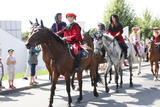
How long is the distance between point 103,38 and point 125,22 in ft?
101

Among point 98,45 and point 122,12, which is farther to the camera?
point 122,12

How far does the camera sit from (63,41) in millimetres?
9109

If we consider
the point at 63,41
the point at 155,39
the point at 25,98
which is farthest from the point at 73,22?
the point at 155,39

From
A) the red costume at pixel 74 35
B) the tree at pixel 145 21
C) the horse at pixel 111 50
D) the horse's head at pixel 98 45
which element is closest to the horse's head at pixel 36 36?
the red costume at pixel 74 35

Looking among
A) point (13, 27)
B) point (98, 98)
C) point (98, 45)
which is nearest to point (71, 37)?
point (98, 45)

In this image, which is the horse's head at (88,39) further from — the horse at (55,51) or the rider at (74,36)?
the horse at (55,51)

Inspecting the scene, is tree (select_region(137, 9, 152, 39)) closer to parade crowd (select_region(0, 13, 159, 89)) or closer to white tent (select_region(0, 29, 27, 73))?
white tent (select_region(0, 29, 27, 73))

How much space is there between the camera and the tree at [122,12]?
138 feet

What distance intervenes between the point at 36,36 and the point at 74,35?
1362mm

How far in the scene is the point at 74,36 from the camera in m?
9.41

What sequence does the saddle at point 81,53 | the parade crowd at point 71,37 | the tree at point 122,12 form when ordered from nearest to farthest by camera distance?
the saddle at point 81,53, the parade crowd at point 71,37, the tree at point 122,12

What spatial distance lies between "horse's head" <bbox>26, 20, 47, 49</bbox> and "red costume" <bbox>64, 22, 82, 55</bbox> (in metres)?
1.00

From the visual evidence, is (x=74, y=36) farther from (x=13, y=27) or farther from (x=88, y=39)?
(x=13, y=27)

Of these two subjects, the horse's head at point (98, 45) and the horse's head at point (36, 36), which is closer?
the horse's head at point (36, 36)
